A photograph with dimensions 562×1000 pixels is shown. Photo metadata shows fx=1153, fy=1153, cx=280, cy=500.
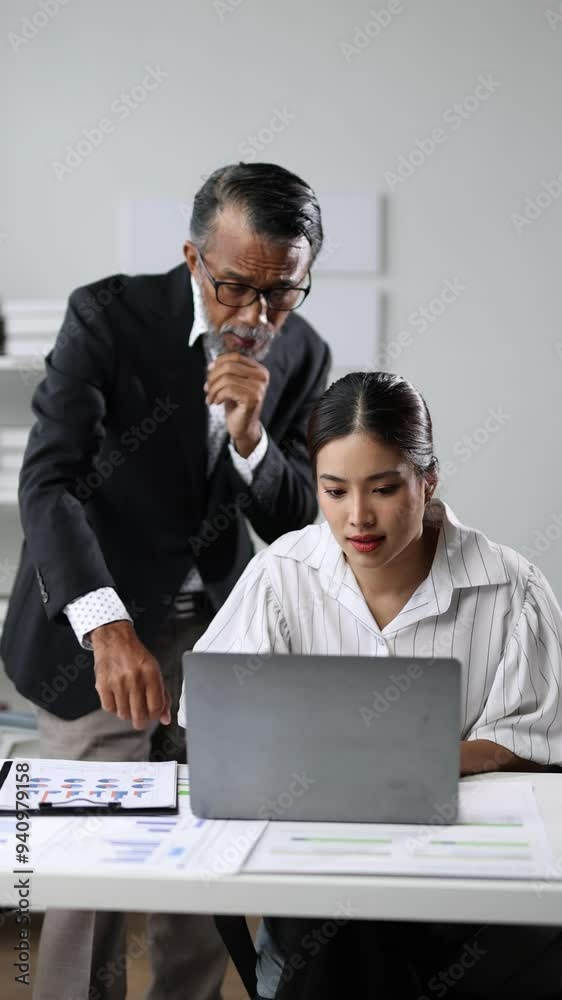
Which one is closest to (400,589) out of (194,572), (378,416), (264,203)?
(378,416)

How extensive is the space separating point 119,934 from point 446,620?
0.81 metres

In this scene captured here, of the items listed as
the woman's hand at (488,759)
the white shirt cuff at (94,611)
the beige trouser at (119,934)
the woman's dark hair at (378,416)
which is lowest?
the beige trouser at (119,934)

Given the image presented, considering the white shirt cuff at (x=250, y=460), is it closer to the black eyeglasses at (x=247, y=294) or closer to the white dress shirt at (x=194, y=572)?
the white dress shirt at (x=194, y=572)

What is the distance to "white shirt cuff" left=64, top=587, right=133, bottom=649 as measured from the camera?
5.77 ft

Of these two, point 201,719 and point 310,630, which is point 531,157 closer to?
point 310,630

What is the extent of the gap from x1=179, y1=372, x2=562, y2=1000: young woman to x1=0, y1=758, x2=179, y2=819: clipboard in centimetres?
28

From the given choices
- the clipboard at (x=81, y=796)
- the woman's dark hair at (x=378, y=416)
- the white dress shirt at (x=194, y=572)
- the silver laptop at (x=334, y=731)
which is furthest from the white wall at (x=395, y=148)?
the silver laptop at (x=334, y=731)

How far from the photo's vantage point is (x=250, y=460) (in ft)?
6.51

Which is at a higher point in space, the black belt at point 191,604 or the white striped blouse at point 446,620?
the white striped blouse at point 446,620

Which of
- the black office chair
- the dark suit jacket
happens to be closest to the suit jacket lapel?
the dark suit jacket

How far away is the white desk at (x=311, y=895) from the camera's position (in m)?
1.10

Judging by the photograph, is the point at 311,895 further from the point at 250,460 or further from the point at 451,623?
the point at 250,460

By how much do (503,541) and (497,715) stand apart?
179cm

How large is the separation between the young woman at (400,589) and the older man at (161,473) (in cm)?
22
